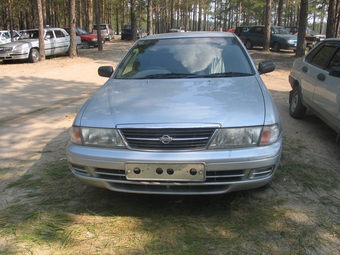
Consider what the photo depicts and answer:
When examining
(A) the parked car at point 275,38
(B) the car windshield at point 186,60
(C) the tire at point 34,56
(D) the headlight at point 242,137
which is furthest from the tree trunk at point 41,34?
(D) the headlight at point 242,137

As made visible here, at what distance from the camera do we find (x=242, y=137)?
103 inches

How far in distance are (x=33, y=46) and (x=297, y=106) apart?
44.2 ft

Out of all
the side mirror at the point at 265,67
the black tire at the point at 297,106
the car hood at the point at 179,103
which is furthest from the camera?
the black tire at the point at 297,106

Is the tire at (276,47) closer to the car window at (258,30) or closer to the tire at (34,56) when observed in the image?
the car window at (258,30)

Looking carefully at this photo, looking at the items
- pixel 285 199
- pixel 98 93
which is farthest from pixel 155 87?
pixel 285 199

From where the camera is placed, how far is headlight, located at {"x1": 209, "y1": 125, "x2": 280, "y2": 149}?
2568 millimetres

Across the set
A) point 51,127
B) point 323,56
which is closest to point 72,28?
point 51,127

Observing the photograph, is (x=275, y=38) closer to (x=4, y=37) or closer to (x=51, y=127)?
(x=51, y=127)

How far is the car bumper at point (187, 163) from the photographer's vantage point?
2.53 meters

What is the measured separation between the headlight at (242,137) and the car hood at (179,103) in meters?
0.05

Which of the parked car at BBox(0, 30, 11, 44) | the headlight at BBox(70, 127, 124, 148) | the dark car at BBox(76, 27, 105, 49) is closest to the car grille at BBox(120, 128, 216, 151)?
the headlight at BBox(70, 127, 124, 148)

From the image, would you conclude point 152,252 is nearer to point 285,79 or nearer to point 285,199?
point 285,199

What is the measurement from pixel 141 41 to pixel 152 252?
2980 millimetres

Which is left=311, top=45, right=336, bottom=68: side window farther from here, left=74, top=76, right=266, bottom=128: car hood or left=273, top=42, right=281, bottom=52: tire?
Answer: left=273, top=42, right=281, bottom=52: tire
